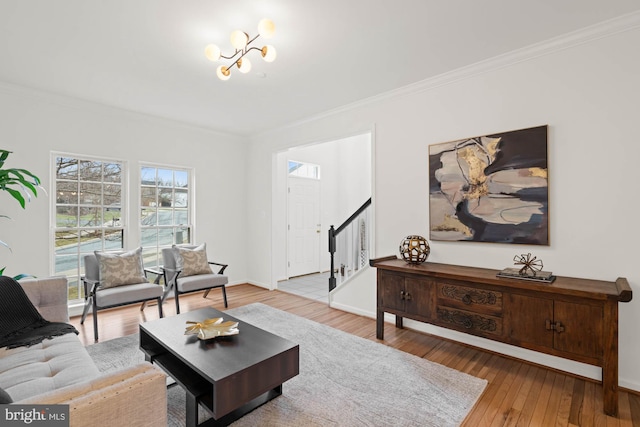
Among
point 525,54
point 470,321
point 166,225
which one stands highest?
point 525,54

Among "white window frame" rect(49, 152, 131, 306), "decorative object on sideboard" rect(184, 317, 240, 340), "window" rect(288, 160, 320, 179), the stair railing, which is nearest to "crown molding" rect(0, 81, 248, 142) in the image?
"white window frame" rect(49, 152, 131, 306)

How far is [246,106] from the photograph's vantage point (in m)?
4.14

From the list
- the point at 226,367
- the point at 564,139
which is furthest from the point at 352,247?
the point at 226,367

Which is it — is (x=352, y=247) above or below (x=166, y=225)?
below

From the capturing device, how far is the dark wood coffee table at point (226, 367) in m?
1.72

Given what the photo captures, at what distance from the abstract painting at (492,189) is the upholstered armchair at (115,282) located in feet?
10.7

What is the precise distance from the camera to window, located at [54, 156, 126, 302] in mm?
3920

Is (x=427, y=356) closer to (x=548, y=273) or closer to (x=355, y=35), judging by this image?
(x=548, y=273)

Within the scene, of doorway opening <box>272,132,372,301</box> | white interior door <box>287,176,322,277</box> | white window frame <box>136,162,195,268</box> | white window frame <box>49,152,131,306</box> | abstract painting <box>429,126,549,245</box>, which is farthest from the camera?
white interior door <box>287,176,322,277</box>

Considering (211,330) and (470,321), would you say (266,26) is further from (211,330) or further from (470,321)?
(470,321)

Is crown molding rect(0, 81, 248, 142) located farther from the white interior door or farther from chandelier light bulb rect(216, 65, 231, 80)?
chandelier light bulb rect(216, 65, 231, 80)

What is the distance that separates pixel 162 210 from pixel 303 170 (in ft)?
9.01

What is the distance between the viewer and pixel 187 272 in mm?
4129

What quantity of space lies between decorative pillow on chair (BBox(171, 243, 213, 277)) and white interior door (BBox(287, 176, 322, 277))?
2.08 metres
